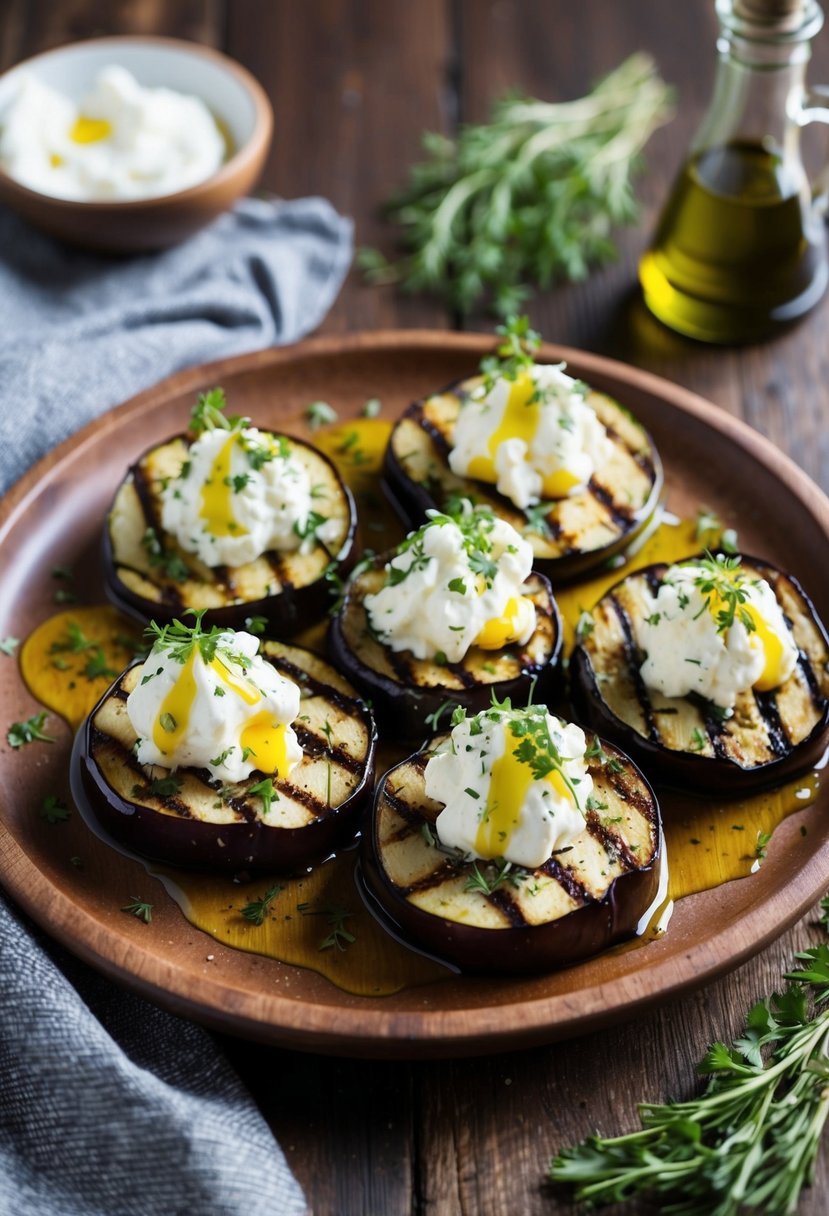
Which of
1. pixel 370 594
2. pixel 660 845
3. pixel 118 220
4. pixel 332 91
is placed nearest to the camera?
pixel 660 845

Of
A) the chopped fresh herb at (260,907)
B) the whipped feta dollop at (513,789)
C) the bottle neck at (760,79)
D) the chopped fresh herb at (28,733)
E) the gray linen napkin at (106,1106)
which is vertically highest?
the bottle neck at (760,79)

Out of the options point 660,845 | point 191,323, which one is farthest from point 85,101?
point 660,845

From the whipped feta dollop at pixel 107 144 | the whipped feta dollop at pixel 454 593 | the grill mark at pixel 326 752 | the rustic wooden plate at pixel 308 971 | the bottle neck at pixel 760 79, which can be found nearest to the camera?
the rustic wooden plate at pixel 308 971

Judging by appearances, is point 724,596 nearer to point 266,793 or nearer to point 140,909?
point 266,793

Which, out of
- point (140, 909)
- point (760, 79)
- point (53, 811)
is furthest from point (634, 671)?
point (760, 79)

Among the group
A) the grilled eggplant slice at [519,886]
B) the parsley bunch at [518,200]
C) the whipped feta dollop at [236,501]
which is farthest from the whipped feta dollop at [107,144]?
the grilled eggplant slice at [519,886]

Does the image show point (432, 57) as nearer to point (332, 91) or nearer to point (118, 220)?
point (332, 91)

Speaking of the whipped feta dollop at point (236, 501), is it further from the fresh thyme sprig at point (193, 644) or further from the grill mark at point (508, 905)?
the grill mark at point (508, 905)

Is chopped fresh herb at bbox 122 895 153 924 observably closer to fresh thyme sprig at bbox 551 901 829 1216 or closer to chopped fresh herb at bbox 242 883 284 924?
chopped fresh herb at bbox 242 883 284 924
